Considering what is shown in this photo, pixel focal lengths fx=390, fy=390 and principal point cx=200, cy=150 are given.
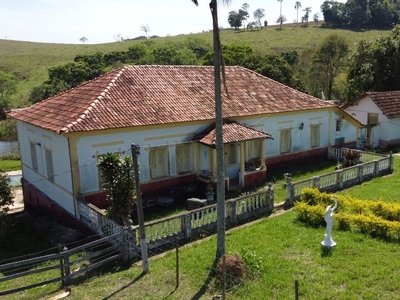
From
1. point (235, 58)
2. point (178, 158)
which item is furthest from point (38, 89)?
point (178, 158)

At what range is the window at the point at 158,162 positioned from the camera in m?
16.8

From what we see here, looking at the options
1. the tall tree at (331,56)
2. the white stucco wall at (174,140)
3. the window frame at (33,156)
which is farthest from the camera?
the tall tree at (331,56)

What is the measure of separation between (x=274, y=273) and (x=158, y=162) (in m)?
8.36

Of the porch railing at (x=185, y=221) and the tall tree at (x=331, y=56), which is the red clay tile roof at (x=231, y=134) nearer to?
the porch railing at (x=185, y=221)

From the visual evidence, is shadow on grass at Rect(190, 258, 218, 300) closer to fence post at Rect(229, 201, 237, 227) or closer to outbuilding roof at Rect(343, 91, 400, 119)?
fence post at Rect(229, 201, 237, 227)

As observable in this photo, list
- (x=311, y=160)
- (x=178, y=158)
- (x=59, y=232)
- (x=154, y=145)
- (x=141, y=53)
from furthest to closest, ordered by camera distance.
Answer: (x=141, y=53) < (x=311, y=160) < (x=178, y=158) < (x=154, y=145) < (x=59, y=232)

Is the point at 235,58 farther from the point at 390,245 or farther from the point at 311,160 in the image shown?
the point at 390,245

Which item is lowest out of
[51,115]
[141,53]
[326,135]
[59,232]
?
[59,232]

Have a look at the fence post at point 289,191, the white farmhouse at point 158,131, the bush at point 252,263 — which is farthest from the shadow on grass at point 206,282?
the fence post at point 289,191

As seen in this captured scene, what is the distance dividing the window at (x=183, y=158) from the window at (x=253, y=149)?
3.57m

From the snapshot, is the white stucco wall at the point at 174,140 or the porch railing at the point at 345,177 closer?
the white stucco wall at the point at 174,140

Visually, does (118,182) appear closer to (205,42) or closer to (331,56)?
(331,56)

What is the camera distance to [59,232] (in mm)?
15125

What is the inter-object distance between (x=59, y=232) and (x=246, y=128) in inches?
364
